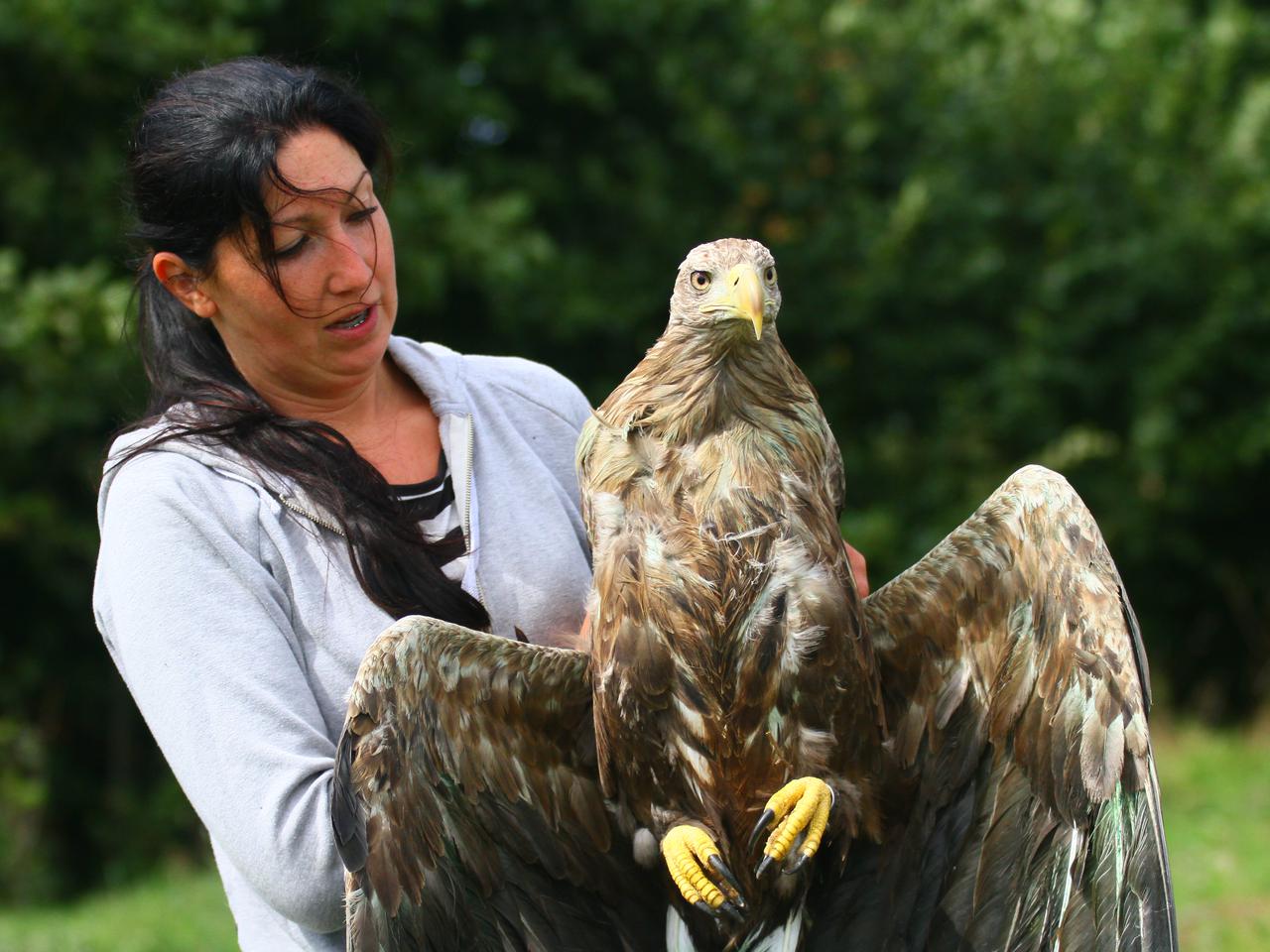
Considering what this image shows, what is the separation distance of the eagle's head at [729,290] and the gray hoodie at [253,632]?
497mm

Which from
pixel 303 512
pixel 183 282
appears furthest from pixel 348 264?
pixel 303 512

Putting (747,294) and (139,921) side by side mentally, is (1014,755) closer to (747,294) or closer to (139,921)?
(747,294)

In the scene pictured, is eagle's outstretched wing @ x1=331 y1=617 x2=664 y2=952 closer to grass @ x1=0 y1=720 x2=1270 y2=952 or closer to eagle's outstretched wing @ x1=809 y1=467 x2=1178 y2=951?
eagle's outstretched wing @ x1=809 y1=467 x2=1178 y2=951

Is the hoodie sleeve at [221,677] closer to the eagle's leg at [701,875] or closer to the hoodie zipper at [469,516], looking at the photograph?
the hoodie zipper at [469,516]

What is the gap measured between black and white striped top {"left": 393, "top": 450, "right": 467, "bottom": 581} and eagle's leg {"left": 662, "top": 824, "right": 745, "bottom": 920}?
629 millimetres

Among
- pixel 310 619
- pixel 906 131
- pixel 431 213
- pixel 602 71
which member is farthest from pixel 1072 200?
pixel 310 619

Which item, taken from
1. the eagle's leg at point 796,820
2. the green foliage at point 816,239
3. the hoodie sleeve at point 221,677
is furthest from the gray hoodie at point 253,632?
the green foliage at point 816,239

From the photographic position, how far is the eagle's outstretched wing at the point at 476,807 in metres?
2.33

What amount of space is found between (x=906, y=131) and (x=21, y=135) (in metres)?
5.71

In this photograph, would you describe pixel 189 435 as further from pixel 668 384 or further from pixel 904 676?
pixel 904 676

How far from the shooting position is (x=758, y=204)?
909 cm

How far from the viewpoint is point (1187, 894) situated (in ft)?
20.0

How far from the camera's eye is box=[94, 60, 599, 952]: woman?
225 centimetres

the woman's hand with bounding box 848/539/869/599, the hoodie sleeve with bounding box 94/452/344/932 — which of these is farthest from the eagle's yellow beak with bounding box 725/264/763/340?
the hoodie sleeve with bounding box 94/452/344/932
